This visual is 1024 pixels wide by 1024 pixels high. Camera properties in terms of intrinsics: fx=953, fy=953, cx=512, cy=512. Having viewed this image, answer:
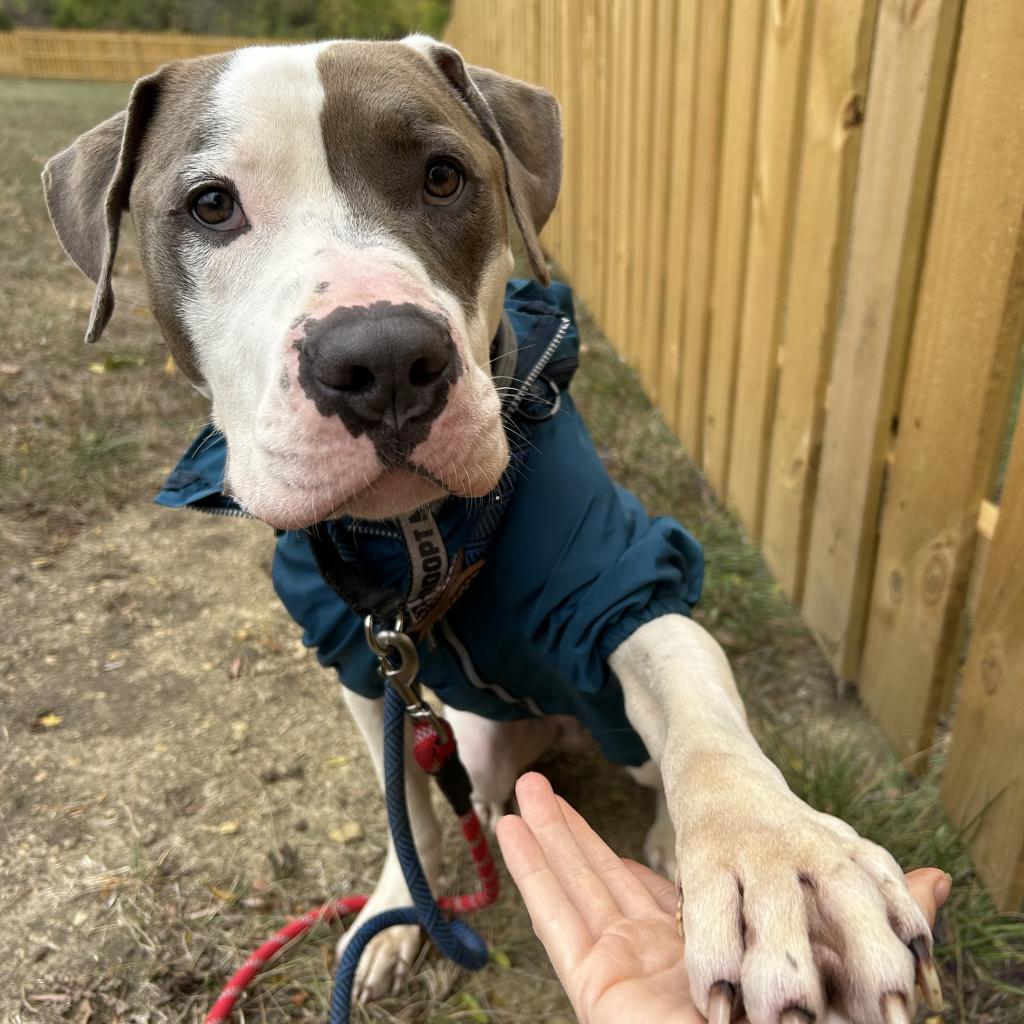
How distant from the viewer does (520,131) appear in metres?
2.24

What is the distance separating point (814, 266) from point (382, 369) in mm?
1884

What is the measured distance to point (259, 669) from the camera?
130 inches

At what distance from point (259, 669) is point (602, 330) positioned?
11.5 ft

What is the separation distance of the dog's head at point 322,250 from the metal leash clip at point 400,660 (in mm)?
377

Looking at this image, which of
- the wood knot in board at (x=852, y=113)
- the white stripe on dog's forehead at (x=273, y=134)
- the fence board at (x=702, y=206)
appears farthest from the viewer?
the fence board at (x=702, y=206)

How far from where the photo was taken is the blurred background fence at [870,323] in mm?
2062

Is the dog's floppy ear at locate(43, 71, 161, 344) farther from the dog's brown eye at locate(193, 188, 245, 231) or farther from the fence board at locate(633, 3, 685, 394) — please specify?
the fence board at locate(633, 3, 685, 394)

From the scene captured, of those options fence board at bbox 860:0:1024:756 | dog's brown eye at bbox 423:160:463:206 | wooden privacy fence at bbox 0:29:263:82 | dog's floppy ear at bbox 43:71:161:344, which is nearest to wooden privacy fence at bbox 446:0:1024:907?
fence board at bbox 860:0:1024:756

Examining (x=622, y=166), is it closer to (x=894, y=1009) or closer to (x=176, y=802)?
(x=176, y=802)

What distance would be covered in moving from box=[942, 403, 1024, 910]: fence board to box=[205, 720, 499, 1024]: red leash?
45.9 inches

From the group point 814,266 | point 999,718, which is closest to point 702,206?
point 814,266

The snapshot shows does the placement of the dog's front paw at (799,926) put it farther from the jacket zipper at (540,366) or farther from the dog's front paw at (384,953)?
the dog's front paw at (384,953)

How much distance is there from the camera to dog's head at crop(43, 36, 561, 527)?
152cm

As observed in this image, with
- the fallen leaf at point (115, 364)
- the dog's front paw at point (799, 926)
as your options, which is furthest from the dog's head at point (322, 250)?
the fallen leaf at point (115, 364)
